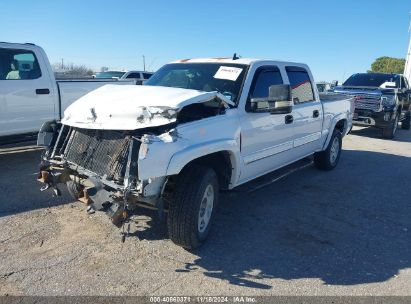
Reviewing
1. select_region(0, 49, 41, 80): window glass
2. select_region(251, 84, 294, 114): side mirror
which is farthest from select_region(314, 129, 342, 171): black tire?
select_region(0, 49, 41, 80): window glass

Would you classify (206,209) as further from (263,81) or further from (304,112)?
(304,112)

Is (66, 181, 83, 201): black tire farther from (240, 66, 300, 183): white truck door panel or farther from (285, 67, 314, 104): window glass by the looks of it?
(285, 67, 314, 104): window glass

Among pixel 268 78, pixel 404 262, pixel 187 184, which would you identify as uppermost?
pixel 268 78

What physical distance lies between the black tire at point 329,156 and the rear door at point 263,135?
1895 mm

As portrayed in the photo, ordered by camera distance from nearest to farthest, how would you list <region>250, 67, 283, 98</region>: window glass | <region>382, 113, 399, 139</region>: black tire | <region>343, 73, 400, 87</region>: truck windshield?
<region>250, 67, 283, 98</region>: window glass, <region>382, 113, 399, 139</region>: black tire, <region>343, 73, 400, 87</region>: truck windshield

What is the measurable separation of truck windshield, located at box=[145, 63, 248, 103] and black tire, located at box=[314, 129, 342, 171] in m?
3.18

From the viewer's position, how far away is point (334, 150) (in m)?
7.62

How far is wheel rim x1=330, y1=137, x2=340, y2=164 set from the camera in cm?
750

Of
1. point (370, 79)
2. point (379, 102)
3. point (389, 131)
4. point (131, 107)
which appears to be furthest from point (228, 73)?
point (370, 79)

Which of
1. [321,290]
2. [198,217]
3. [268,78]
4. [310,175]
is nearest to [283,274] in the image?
[321,290]

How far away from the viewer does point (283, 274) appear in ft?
11.9

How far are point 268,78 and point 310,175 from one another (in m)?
2.64

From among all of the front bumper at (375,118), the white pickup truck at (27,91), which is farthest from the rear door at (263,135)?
the front bumper at (375,118)

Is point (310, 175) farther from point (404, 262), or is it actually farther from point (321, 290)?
point (321, 290)
